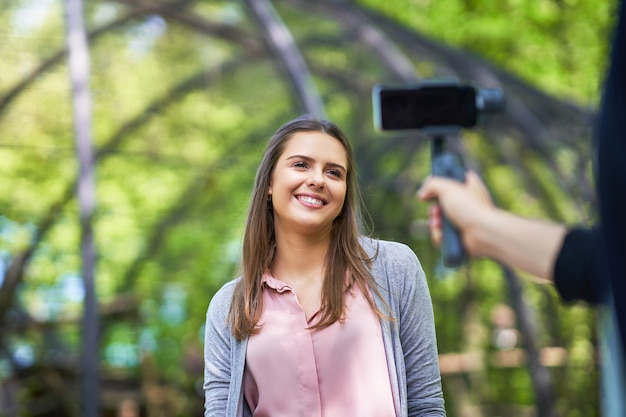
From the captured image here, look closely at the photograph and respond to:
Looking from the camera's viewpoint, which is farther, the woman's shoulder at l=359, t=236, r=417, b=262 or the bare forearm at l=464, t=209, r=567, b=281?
the bare forearm at l=464, t=209, r=567, b=281

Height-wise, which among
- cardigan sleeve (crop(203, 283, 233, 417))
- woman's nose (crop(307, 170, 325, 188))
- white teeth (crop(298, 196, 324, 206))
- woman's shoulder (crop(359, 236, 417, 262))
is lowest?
cardigan sleeve (crop(203, 283, 233, 417))

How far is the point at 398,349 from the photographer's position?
1.61 metres

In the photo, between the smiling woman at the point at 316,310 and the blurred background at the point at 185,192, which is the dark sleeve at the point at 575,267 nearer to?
the smiling woman at the point at 316,310

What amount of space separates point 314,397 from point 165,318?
4.36 metres

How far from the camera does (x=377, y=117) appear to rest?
2145mm

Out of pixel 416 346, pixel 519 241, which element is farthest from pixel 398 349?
pixel 519 241

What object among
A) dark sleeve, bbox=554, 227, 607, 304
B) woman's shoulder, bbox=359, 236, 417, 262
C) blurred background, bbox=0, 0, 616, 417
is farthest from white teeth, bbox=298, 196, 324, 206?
blurred background, bbox=0, 0, 616, 417

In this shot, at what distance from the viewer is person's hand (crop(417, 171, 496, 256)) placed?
7.00 feet

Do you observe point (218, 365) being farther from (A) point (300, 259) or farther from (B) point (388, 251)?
(B) point (388, 251)

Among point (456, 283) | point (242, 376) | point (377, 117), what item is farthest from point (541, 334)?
point (242, 376)

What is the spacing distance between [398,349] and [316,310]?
14 cm

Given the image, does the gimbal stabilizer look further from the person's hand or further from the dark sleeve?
the dark sleeve

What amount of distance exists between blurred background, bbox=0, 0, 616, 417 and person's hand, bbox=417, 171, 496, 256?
11.0ft

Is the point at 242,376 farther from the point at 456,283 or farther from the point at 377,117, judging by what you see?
the point at 456,283
